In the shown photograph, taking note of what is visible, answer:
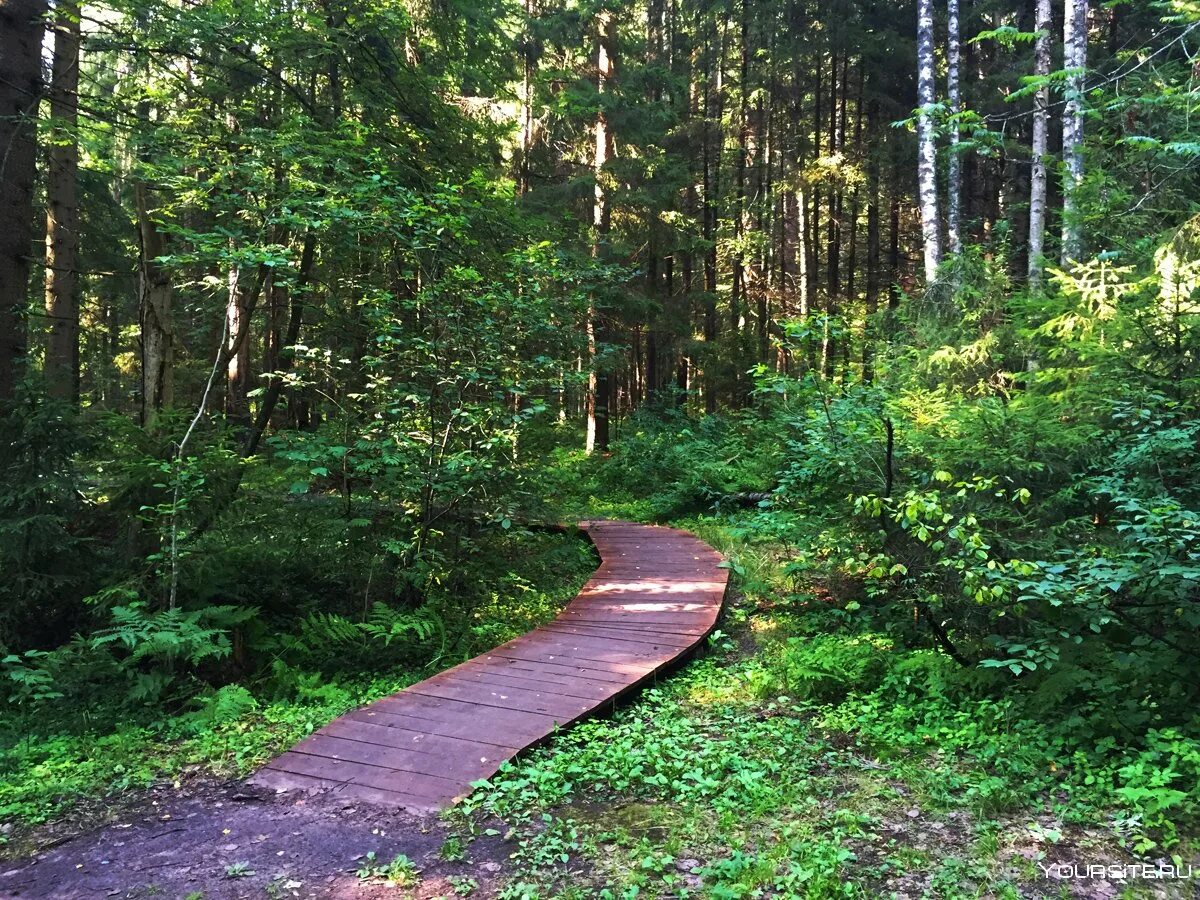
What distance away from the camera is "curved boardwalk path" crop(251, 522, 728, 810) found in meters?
3.94

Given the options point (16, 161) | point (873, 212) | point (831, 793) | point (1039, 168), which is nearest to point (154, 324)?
point (16, 161)

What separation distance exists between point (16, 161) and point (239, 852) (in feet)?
22.2

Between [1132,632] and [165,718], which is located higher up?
[1132,632]

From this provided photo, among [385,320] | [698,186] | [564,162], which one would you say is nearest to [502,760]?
[385,320]

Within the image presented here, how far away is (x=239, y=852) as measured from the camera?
3186mm

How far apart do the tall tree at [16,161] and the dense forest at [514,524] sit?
4cm

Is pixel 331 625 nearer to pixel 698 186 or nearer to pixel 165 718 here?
pixel 165 718

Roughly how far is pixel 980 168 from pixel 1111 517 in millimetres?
20135

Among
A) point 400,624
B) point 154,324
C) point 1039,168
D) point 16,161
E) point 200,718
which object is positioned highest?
point 1039,168

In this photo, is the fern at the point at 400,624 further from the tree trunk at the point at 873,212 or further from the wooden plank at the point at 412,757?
the tree trunk at the point at 873,212

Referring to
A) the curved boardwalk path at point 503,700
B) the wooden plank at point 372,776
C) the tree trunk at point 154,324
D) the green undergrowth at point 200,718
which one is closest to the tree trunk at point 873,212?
the curved boardwalk path at point 503,700

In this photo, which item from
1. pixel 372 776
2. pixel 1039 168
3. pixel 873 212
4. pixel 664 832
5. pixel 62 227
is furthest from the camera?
pixel 873 212

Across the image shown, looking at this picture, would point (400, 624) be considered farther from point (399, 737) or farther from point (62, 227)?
point (62, 227)

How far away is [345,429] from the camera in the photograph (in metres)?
6.73
